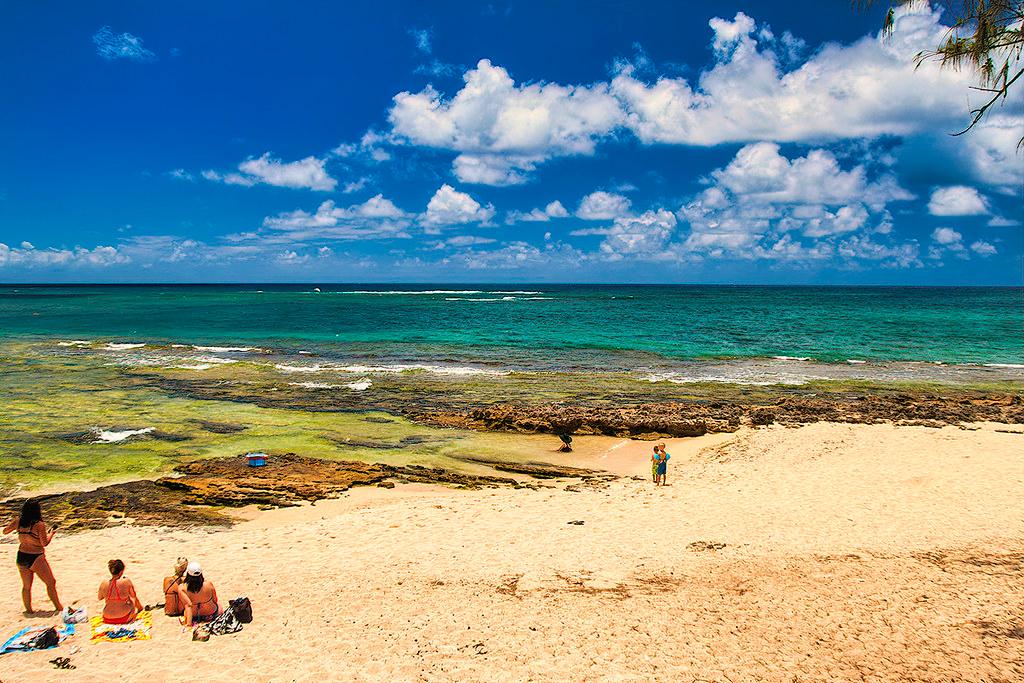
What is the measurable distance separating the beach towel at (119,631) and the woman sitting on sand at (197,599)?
Result: 554 mm

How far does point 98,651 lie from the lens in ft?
28.3

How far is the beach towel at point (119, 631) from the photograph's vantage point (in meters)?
8.92

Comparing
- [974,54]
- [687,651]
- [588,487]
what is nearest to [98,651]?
[687,651]

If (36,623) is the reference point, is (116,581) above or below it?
above

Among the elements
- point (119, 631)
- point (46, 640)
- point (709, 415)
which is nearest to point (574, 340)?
point (709, 415)

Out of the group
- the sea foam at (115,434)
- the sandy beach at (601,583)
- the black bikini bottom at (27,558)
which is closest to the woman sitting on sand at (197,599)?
Result: the sandy beach at (601,583)

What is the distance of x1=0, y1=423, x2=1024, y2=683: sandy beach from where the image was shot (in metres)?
8.48

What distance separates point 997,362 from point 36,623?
50.1 m

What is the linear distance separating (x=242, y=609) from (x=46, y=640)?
254 centimetres

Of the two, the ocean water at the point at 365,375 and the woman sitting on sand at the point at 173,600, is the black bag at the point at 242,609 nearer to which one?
the woman sitting on sand at the point at 173,600

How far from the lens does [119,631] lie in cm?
905

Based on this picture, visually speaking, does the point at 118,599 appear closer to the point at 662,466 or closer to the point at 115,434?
the point at 662,466

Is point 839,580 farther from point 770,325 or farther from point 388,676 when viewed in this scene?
point 770,325

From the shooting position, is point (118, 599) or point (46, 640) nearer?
point (46, 640)
